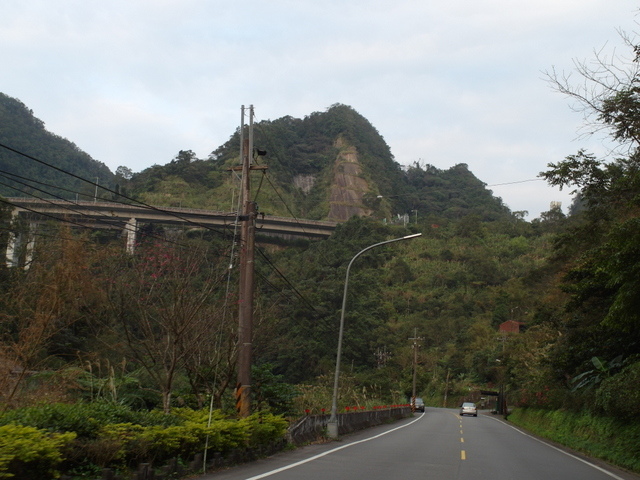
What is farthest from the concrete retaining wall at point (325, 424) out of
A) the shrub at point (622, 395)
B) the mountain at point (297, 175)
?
the mountain at point (297, 175)

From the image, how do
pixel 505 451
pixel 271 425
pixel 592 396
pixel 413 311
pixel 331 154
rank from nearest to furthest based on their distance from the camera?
1. pixel 271 425
2. pixel 505 451
3. pixel 592 396
4. pixel 413 311
5. pixel 331 154

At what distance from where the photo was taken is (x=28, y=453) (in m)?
7.04

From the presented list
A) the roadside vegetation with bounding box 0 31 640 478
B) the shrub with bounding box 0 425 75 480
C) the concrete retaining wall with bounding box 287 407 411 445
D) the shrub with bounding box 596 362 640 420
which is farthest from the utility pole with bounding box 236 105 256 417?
the shrub with bounding box 596 362 640 420

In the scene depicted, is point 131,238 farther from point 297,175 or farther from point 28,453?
point 297,175

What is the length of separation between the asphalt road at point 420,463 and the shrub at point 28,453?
152 inches

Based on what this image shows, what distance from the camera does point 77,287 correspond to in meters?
27.4

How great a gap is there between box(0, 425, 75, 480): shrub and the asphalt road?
12.6 ft

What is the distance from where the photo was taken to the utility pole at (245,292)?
1595cm

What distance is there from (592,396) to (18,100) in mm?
129758

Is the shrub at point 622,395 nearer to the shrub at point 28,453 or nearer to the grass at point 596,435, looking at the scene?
the grass at point 596,435

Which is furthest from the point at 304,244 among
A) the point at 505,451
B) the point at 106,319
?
the point at 505,451

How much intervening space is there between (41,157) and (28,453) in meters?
108

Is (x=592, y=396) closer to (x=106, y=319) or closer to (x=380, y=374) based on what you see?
(x=106, y=319)

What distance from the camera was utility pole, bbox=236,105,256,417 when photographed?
15.9 meters
